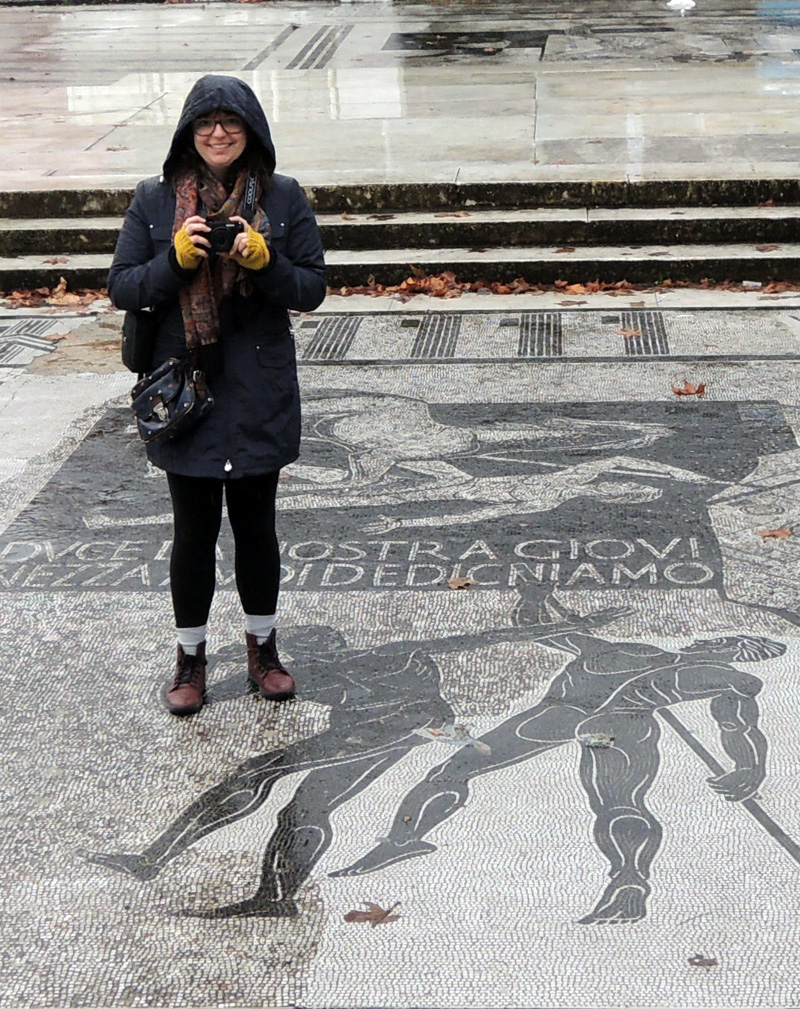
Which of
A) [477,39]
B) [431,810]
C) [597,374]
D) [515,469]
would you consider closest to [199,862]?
[431,810]

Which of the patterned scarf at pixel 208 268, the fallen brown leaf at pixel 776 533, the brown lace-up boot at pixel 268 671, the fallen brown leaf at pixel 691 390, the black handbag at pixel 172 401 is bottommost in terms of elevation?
the fallen brown leaf at pixel 691 390

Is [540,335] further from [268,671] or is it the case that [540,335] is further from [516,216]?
[268,671]

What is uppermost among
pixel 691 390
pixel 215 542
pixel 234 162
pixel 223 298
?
pixel 234 162

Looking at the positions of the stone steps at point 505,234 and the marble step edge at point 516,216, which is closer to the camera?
the stone steps at point 505,234

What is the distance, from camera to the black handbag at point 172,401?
4.05 metres

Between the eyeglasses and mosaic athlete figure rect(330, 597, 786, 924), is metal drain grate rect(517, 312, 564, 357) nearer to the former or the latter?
mosaic athlete figure rect(330, 597, 786, 924)

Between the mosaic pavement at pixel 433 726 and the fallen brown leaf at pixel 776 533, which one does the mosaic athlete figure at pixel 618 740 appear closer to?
the mosaic pavement at pixel 433 726

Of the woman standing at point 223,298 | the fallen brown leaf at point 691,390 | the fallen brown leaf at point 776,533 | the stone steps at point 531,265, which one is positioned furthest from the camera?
the stone steps at point 531,265

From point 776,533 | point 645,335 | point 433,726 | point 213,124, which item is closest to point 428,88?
point 645,335

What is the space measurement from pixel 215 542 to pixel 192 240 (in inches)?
38.8

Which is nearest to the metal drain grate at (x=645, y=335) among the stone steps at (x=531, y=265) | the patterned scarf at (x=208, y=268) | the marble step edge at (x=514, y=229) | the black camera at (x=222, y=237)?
the stone steps at (x=531, y=265)

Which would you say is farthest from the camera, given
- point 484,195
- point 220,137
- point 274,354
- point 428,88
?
point 428,88

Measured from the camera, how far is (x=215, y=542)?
4.36 meters

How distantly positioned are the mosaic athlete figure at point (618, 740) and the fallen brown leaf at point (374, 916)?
169 mm
